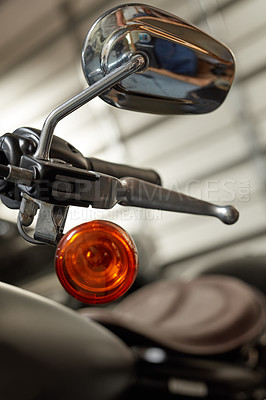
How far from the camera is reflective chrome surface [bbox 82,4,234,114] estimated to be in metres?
0.53

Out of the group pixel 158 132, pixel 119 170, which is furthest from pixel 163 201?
pixel 158 132

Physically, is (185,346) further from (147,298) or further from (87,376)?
(87,376)

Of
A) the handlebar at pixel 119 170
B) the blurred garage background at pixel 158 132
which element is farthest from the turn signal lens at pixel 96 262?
the blurred garage background at pixel 158 132

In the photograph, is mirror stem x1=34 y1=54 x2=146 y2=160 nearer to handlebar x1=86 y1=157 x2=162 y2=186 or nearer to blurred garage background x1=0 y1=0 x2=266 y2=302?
handlebar x1=86 y1=157 x2=162 y2=186

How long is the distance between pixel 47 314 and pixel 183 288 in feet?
2.66

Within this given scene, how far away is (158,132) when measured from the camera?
3477mm

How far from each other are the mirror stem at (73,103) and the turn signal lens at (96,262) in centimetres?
9

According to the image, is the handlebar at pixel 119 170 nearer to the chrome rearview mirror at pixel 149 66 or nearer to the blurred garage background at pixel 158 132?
the chrome rearview mirror at pixel 149 66

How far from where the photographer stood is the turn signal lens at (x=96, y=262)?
0.51 m

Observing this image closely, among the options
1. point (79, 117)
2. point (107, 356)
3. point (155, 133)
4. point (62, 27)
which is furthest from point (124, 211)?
point (155, 133)

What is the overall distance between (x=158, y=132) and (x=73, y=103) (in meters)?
3.01

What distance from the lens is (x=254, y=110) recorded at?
426 cm

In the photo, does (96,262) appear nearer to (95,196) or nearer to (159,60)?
(95,196)

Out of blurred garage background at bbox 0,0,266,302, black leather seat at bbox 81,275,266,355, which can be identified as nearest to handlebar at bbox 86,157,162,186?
blurred garage background at bbox 0,0,266,302
